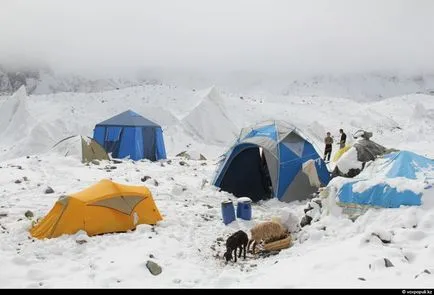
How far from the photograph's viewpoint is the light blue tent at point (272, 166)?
543 inches

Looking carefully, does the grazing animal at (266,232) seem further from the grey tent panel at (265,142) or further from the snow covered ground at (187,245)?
the grey tent panel at (265,142)

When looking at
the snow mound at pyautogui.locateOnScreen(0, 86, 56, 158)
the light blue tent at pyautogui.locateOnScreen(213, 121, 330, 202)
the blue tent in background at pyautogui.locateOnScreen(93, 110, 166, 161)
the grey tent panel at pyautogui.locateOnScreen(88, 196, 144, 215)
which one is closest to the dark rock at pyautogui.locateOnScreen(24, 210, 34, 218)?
the grey tent panel at pyautogui.locateOnScreen(88, 196, 144, 215)

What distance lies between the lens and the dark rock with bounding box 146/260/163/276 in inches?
300

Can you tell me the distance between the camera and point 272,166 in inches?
547

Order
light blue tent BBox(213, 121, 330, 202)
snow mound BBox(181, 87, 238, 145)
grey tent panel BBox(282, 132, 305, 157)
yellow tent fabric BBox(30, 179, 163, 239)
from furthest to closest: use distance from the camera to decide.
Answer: snow mound BBox(181, 87, 238, 145)
grey tent panel BBox(282, 132, 305, 157)
light blue tent BBox(213, 121, 330, 202)
yellow tent fabric BBox(30, 179, 163, 239)

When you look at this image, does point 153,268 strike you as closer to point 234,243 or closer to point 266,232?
point 234,243

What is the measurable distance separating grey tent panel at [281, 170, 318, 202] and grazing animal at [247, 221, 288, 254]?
163 inches

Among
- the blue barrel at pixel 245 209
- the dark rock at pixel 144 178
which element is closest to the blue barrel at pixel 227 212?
the blue barrel at pixel 245 209

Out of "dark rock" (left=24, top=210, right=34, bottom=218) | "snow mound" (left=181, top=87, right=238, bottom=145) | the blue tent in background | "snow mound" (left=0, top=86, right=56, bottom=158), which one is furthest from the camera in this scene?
"snow mound" (left=181, top=87, right=238, bottom=145)

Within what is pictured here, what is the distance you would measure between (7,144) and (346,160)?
110ft

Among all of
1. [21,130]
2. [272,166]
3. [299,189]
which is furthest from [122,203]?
[21,130]

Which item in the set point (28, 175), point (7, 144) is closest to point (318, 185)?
point (28, 175)

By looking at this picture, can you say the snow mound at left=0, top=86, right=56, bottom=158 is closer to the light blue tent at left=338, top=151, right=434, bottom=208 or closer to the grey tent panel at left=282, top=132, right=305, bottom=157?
the grey tent panel at left=282, top=132, right=305, bottom=157

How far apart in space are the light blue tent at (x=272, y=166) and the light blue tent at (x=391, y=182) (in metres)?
2.65
